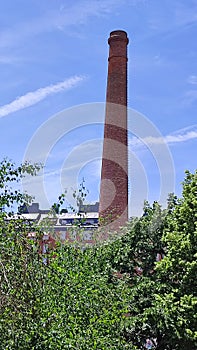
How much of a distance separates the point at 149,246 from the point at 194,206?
6.10 ft

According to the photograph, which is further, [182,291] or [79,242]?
[182,291]

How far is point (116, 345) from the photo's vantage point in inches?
325

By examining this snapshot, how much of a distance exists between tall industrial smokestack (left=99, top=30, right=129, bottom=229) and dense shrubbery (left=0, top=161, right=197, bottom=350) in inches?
258

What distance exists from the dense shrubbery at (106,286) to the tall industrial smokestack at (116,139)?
654 cm

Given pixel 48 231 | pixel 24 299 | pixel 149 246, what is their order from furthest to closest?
1. pixel 149 246
2. pixel 48 231
3. pixel 24 299

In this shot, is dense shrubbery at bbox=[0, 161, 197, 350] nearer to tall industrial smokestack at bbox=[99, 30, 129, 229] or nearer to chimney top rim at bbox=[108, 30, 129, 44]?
tall industrial smokestack at bbox=[99, 30, 129, 229]

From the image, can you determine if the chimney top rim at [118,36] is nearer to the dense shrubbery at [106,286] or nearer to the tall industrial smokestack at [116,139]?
the tall industrial smokestack at [116,139]

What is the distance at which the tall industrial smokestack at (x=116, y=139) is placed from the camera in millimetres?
22734

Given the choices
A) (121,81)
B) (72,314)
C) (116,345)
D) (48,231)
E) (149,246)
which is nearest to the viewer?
(72,314)

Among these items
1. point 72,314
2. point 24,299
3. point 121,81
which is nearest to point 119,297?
point 72,314

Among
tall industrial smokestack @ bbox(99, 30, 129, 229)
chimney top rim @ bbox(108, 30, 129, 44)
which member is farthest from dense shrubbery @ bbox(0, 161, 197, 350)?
chimney top rim @ bbox(108, 30, 129, 44)

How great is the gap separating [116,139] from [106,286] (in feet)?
47.0

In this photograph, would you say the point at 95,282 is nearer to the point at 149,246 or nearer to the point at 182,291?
the point at 182,291

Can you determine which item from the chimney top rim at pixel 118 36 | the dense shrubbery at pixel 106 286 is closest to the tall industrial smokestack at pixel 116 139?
the chimney top rim at pixel 118 36
